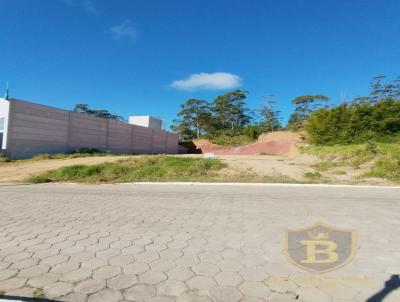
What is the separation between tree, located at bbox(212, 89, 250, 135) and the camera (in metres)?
62.5

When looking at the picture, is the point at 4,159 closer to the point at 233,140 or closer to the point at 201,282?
the point at 201,282

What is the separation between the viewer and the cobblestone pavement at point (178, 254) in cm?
223

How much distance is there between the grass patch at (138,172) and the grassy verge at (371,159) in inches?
268

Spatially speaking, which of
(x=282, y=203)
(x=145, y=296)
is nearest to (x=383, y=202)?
(x=282, y=203)

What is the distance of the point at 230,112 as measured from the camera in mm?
64062

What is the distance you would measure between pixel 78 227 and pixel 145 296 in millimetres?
2404

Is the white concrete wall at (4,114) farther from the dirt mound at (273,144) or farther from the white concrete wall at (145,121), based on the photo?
the white concrete wall at (145,121)

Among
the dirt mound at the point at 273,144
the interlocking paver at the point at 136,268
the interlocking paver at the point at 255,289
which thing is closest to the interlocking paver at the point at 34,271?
the interlocking paver at the point at 136,268

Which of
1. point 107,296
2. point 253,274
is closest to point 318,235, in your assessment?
point 253,274

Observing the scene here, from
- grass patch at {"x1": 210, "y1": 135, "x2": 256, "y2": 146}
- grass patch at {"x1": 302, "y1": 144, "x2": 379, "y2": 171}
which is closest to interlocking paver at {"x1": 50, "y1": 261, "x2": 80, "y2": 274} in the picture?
grass patch at {"x1": 302, "y1": 144, "x2": 379, "y2": 171}

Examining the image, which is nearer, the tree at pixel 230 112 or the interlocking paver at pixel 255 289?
the interlocking paver at pixel 255 289

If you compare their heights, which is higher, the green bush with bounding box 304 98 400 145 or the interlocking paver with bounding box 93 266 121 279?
the green bush with bounding box 304 98 400 145

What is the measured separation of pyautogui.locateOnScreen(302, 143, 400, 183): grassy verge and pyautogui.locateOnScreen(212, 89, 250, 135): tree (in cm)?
4426

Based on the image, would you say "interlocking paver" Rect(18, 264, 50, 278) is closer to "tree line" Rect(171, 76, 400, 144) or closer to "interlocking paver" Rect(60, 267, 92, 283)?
"interlocking paver" Rect(60, 267, 92, 283)
